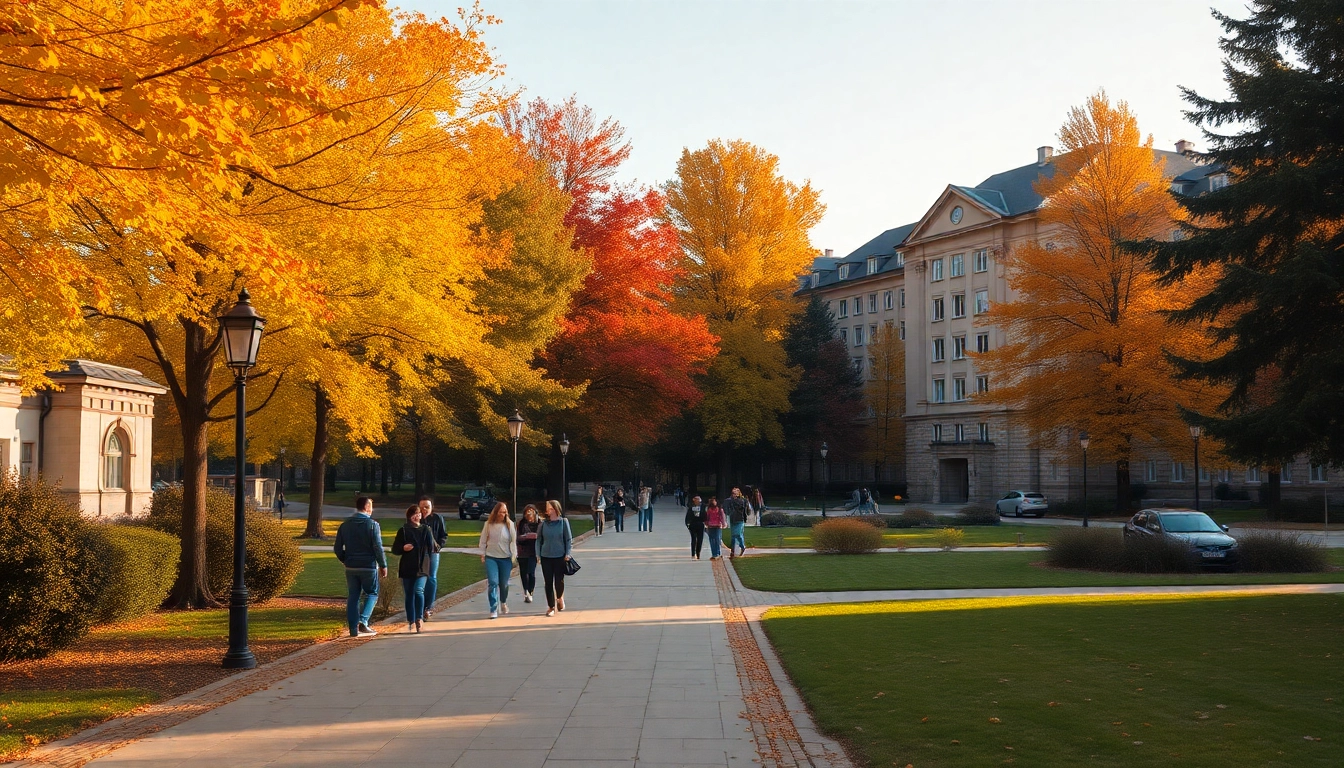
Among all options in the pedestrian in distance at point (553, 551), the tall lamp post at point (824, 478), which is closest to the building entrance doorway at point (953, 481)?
the tall lamp post at point (824, 478)

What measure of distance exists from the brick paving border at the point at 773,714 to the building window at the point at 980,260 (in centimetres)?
5686

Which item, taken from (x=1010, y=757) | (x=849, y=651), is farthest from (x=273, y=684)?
(x=1010, y=757)

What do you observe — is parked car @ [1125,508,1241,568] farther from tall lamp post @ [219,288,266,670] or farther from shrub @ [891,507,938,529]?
tall lamp post @ [219,288,266,670]

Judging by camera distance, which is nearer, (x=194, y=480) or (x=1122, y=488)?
(x=194, y=480)

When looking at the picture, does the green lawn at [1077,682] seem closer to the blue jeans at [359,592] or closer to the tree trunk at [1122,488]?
the blue jeans at [359,592]

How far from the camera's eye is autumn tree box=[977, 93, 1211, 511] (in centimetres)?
4122

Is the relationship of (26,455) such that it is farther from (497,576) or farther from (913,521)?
(913,521)

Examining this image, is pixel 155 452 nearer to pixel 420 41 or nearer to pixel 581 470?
pixel 581 470

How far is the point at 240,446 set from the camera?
11477 mm

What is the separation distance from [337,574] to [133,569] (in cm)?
835

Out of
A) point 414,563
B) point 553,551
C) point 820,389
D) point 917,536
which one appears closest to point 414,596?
point 414,563

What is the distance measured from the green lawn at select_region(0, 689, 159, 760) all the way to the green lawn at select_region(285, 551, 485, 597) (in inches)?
318

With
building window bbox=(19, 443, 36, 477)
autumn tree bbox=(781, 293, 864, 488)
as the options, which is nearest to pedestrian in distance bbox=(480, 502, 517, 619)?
building window bbox=(19, 443, 36, 477)

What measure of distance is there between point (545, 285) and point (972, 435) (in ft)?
129
